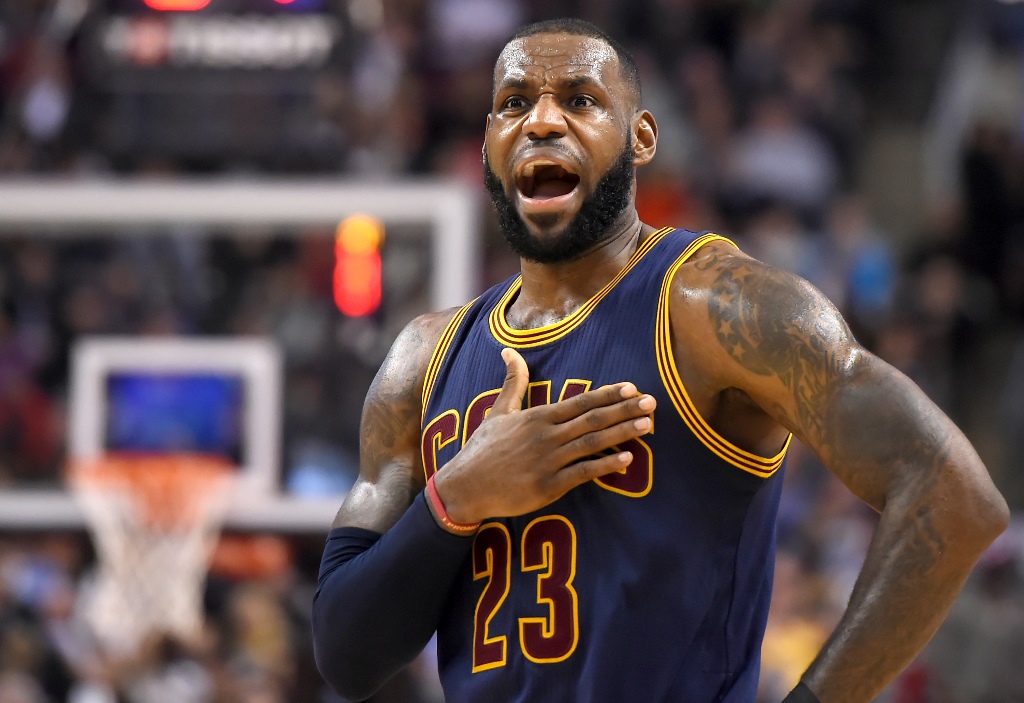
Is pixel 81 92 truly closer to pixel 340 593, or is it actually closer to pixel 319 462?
pixel 319 462

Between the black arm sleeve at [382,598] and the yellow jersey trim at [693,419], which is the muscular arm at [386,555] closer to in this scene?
the black arm sleeve at [382,598]

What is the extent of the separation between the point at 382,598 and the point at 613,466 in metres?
0.58

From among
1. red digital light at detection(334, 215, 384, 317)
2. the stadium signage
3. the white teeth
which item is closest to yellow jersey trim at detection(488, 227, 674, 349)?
the white teeth

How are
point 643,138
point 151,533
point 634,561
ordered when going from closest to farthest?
point 634,561 < point 643,138 < point 151,533

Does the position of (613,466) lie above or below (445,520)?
above

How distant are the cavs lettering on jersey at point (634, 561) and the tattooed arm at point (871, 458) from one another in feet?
0.58

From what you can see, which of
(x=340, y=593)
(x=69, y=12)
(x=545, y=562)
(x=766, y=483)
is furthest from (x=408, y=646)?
(x=69, y=12)

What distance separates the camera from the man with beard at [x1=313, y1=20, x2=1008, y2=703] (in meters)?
2.55

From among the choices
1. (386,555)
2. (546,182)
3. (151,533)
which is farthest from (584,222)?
(151,533)

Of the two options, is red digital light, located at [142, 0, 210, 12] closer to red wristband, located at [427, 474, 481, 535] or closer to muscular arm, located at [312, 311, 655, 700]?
muscular arm, located at [312, 311, 655, 700]

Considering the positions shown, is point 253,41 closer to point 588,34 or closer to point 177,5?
point 177,5

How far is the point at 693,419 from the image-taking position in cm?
279

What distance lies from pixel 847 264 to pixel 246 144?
4438mm

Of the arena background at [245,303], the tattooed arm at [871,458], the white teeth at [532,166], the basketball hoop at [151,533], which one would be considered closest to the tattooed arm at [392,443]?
the white teeth at [532,166]
